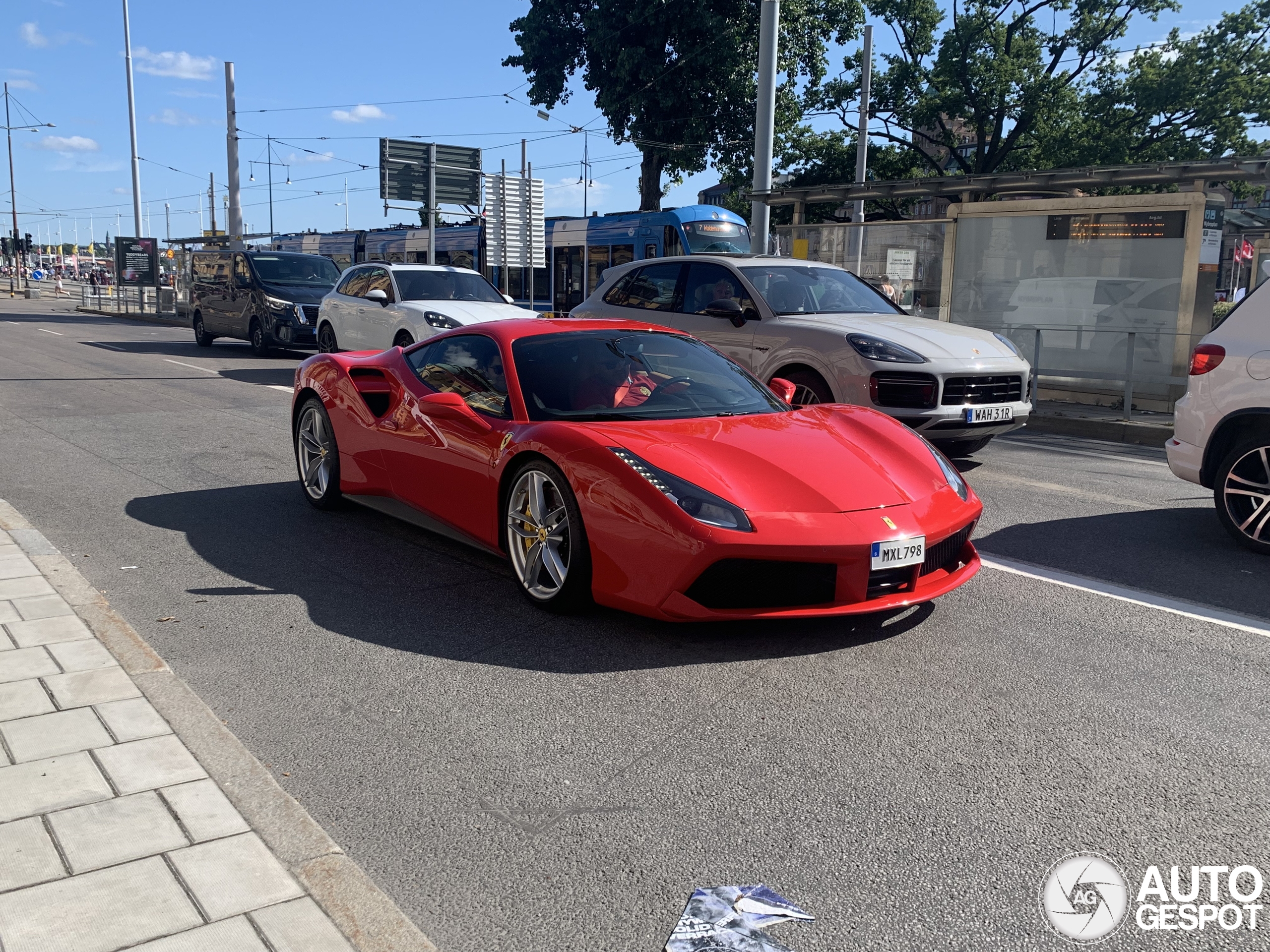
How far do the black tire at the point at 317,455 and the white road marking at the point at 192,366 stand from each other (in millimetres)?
10297

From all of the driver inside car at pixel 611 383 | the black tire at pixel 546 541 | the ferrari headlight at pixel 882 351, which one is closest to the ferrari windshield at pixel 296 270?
the ferrari headlight at pixel 882 351

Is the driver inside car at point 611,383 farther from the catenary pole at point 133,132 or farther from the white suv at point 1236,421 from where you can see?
the catenary pole at point 133,132

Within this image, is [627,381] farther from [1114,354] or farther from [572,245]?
[572,245]

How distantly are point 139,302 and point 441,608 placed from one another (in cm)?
3990

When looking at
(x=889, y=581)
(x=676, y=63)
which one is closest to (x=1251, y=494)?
(x=889, y=581)

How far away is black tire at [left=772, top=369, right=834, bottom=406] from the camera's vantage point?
8.86 meters

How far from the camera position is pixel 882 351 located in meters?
8.51

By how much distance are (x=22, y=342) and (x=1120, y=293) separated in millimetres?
21408

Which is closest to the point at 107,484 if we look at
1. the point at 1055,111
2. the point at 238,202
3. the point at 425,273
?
the point at 425,273

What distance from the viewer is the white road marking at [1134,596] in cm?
489

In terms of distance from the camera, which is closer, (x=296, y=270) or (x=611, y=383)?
(x=611, y=383)

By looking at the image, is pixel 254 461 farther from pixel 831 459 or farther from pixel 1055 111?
pixel 1055 111

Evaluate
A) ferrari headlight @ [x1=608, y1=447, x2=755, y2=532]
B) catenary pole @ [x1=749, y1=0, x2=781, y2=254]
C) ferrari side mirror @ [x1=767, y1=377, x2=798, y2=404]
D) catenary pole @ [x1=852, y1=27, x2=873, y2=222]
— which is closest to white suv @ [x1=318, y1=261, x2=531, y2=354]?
catenary pole @ [x1=749, y1=0, x2=781, y2=254]

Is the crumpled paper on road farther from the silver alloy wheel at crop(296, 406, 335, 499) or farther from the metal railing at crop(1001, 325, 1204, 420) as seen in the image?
the metal railing at crop(1001, 325, 1204, 420)
